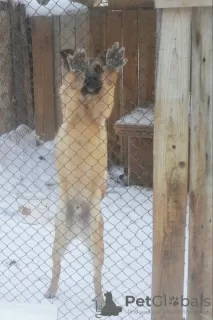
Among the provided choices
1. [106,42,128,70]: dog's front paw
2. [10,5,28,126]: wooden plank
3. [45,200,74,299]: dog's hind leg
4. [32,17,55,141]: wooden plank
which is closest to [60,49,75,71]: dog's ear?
[106,42,128,70]: dog's front paw

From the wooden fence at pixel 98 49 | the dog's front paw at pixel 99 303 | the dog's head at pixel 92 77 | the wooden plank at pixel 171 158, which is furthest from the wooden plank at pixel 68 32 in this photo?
the wooden plank at pixel 171 158

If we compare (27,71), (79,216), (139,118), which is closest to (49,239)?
(79,216)

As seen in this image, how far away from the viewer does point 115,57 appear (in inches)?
140

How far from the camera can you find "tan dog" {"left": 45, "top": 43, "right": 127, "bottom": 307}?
144 inches

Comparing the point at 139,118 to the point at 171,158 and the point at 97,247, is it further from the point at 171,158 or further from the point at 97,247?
the point at 171,158

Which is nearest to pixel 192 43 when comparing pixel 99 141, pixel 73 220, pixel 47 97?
pixel 99 141

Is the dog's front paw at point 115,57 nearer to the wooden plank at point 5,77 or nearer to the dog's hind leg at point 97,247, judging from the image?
the dog's hind leg at point 97,247

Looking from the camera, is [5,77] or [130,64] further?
[5,77]

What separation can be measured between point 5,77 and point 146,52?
185 centimetres

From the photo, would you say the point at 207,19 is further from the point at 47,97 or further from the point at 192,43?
the point at 47,97

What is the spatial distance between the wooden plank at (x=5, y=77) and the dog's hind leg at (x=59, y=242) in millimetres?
3360

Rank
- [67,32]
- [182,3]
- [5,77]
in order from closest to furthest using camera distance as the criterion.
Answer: [182,3] → [67,32] → [5,77]

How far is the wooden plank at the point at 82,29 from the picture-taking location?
642 centimetres

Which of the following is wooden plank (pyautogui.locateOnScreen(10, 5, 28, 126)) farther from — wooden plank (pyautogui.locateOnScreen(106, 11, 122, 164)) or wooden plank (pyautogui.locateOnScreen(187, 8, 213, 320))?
wooden plank (pyautogui.locateOnScreen(187, 8, 213, 320))
